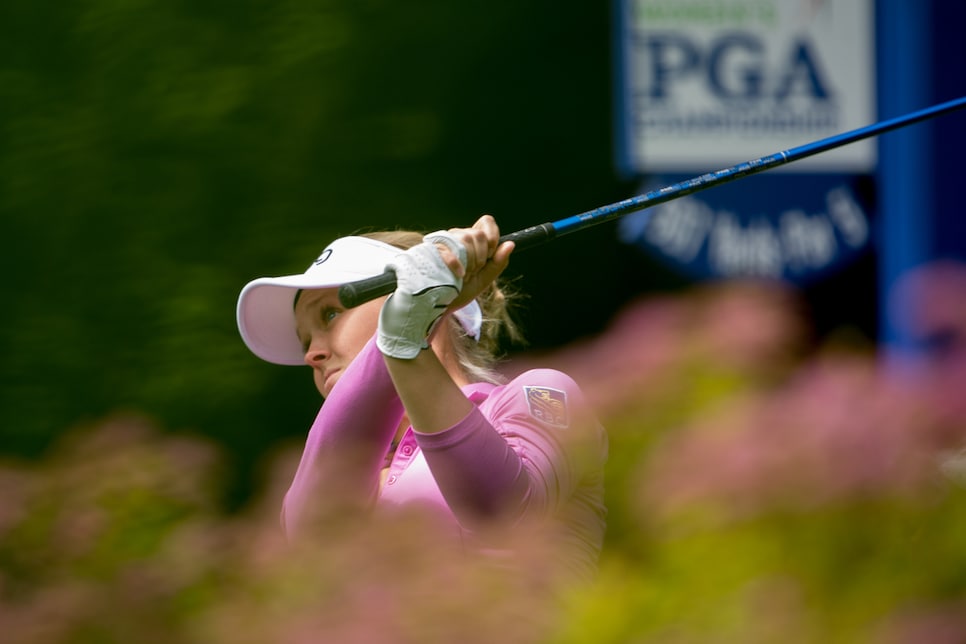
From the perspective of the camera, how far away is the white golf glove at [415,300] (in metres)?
1.84

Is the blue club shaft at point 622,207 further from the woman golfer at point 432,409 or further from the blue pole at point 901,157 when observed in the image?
the blue pole at point 901,157

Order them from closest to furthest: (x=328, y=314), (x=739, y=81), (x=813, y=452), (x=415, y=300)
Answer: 1. (x=813, y=452)
2. (x=415, y=300)
3. (x=328, y=314)
4. (x=739, y=81)

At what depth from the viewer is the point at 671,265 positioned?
15.4 feet

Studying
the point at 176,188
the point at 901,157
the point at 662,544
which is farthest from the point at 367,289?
the point at 901,157

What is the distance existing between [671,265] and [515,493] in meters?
2.89

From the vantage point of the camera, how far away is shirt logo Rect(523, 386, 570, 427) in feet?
6.65

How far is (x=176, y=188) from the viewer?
3043mm

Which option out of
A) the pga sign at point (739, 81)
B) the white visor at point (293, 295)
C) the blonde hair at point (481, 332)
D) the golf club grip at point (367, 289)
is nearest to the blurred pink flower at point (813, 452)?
the golf club grip at point (367, 289)

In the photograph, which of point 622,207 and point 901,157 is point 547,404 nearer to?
point 622,207

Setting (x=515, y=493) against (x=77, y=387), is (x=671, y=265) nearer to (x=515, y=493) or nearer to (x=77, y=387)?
(x=77, y=387)

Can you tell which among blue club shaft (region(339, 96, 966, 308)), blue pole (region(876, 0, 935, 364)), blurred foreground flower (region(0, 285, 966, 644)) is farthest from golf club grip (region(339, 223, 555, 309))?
blue pole (region(876, 0, 935, 364))

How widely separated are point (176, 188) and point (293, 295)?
754 millimetres

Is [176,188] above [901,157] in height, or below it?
above

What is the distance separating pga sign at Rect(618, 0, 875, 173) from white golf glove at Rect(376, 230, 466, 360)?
2769mm
